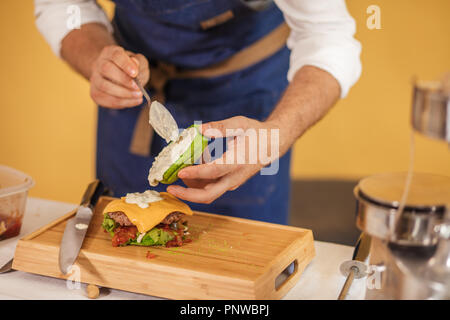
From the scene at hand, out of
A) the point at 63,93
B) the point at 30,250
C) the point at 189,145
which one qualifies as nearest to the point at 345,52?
the point at 189,145

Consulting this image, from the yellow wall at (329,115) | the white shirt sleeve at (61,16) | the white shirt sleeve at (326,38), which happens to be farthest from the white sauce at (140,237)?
the yellow wall at (329,115)

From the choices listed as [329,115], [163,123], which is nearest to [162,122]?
[163,123]

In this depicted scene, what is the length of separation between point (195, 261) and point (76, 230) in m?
0.23

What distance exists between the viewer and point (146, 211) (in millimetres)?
930

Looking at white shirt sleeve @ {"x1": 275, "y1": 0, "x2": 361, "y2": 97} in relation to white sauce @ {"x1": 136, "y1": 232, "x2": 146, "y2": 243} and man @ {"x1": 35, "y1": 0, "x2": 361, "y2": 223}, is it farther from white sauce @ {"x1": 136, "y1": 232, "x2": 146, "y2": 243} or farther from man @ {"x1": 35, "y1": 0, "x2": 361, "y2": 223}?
white sauce @ {"x1": 136, "y1": 232, "x2": 146, "y2": 243}

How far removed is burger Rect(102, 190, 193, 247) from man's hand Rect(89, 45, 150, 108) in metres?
0.27

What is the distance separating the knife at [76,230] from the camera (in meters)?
0.89

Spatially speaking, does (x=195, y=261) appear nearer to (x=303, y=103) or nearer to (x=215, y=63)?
(x=303, y=103)

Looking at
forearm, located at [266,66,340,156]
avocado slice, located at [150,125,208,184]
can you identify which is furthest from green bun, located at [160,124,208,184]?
forearm, located at [266,66,340,156]

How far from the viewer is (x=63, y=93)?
3121 millimetres

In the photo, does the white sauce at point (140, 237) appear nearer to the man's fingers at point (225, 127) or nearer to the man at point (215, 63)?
the man's fingers at point (225, 127)

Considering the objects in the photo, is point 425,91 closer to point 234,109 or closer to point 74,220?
point 74,220

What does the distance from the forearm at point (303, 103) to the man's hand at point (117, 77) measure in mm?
287

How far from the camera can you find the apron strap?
1.45 m
